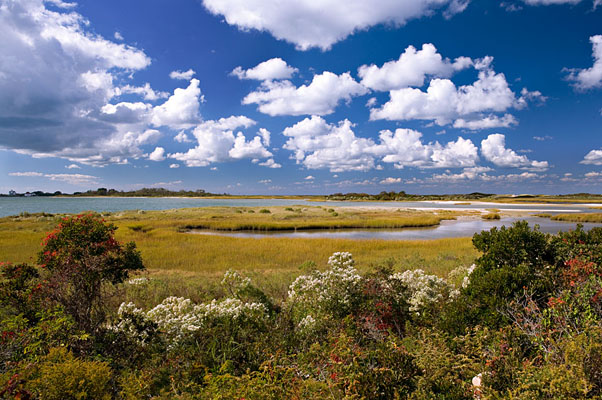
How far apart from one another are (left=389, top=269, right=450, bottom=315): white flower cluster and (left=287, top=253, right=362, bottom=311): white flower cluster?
51.8 inches

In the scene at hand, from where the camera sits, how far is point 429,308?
759 centimetres

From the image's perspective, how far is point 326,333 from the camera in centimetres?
660

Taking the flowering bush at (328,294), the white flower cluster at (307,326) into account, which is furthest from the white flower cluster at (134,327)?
the flowering bush at (328,294)

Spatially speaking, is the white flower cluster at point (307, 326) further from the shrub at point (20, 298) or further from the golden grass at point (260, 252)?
the golden grass at point (260, 252)

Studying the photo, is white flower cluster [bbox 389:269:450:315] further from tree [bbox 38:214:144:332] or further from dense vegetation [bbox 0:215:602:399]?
tree [bbox 38:214:144:332]

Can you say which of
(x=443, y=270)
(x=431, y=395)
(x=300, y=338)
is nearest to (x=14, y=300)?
(x=300, y=338)

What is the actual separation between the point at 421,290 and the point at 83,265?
7.85m

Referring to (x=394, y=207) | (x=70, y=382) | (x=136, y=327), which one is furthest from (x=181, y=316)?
(x=394, y=207)

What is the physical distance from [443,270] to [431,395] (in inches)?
477

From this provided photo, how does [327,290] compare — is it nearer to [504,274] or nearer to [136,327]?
[504,274]

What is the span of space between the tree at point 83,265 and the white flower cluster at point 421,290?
6.88 m

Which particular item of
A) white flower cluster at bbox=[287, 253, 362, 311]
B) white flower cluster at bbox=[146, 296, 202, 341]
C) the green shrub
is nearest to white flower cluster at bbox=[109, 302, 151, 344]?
white flower cluster at bbox=[146, 296, 202, 341]

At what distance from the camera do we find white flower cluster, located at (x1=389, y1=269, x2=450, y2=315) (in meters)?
7.73

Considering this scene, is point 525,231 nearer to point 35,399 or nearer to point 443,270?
point 443,270
